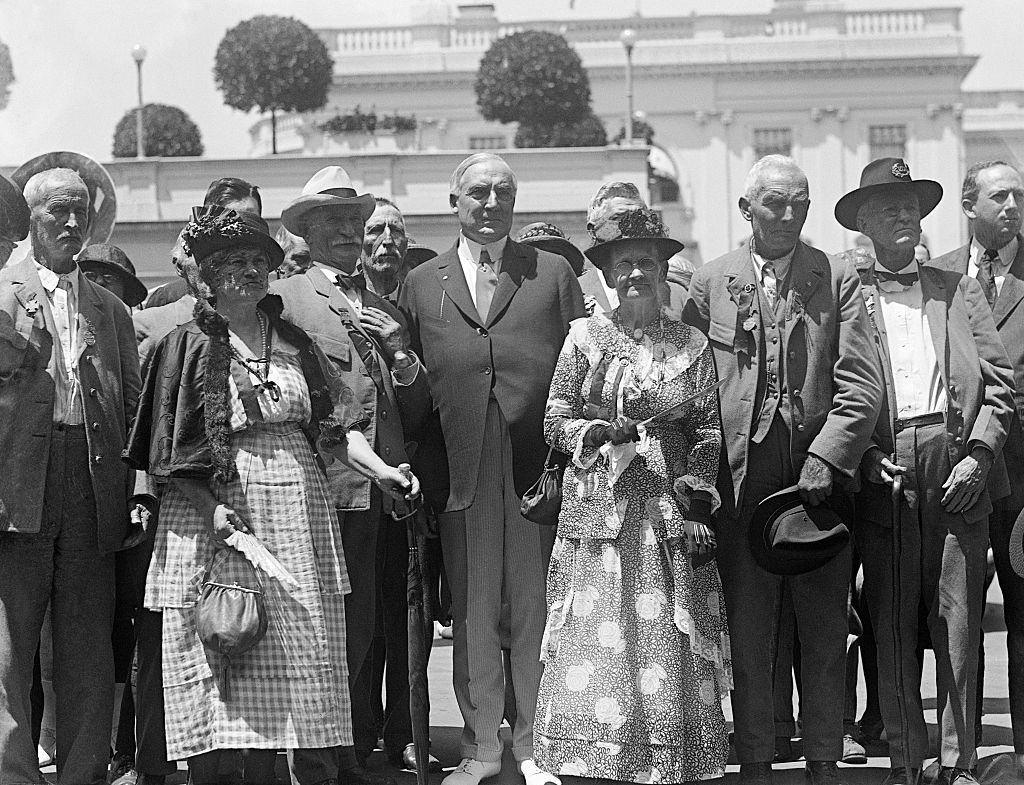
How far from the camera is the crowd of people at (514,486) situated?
529cm

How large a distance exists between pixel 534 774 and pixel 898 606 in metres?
1.54

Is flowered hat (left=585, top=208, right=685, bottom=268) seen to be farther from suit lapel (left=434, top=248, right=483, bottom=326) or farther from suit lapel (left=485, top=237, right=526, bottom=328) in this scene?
suit lapel (left=434, top=248, right=483, bottom=326)

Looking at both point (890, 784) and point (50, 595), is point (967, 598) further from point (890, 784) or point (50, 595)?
point (50, 595)

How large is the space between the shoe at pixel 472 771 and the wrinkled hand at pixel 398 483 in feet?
3.87

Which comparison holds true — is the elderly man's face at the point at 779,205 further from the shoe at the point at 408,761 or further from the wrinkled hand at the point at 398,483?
the shoe at the point at 408,761

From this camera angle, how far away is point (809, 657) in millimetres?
5707

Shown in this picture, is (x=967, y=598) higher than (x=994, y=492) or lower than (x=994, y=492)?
lower

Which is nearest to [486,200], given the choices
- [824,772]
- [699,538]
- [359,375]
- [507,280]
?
[507,280]

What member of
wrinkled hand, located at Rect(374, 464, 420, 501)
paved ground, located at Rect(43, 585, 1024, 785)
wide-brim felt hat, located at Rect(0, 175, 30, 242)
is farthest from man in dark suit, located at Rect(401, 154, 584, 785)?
wide-brim felt hat, located at Rect(0, 175, 30, 242)

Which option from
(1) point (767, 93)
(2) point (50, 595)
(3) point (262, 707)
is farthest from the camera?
(1) point (767, 93)

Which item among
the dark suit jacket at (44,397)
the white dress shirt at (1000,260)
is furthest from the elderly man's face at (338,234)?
the white dress shirt at (1000,260)

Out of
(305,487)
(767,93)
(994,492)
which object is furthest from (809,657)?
(767,93)

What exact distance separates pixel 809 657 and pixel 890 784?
1.94 feet

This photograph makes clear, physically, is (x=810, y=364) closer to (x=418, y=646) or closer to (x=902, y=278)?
(x=902, y=278)
